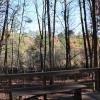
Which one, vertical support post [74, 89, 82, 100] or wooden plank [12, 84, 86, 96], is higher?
wooden plank [12, 84, 86, 96]

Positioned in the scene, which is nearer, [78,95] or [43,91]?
[43,91]

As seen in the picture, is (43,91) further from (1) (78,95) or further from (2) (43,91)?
(1) (78,95)

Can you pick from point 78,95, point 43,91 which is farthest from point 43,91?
point 78,95

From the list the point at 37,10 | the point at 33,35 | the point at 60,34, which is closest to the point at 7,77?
the point at 37,10

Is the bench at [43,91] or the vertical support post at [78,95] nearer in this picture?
the bench at [43,91]

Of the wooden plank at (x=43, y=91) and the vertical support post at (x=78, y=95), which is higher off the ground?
the wooden plank at (x=43, y=91)

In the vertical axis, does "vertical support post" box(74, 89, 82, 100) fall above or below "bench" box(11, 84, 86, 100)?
below

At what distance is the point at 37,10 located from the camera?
107 feet

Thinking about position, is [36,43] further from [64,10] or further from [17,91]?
[17,91]

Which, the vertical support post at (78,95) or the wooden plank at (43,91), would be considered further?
the vertical support post at (78,95)

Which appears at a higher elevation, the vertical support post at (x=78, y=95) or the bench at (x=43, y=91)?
the bench at (x=43, y=91)

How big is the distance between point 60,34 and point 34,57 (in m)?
11.0

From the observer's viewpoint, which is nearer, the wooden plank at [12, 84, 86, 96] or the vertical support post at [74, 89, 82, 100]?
the wooden plank at [12, 84, 86, 96]

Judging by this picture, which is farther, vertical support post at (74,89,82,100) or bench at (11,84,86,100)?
vertical support post at (74,89,82,100)
